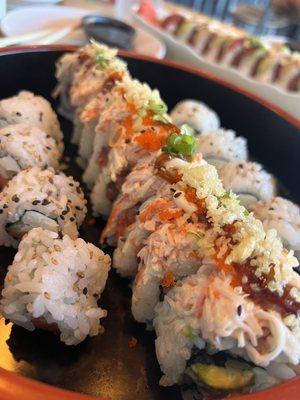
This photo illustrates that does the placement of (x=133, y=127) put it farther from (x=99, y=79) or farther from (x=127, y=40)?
(x=127, y=40)

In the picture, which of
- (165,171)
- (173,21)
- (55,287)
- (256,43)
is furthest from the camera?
(173,21)

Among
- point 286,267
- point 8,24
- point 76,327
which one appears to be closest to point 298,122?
point 286,267

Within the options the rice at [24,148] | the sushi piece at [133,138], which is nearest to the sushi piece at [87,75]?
the sushi piece at [133,138]

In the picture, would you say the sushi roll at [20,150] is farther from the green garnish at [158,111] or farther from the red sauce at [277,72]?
the red sauce at [277,72]

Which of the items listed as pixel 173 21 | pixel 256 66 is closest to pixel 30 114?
pixel 256 66

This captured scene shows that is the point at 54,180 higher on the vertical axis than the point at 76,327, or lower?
higher

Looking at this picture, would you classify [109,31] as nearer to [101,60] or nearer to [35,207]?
[101,60]
